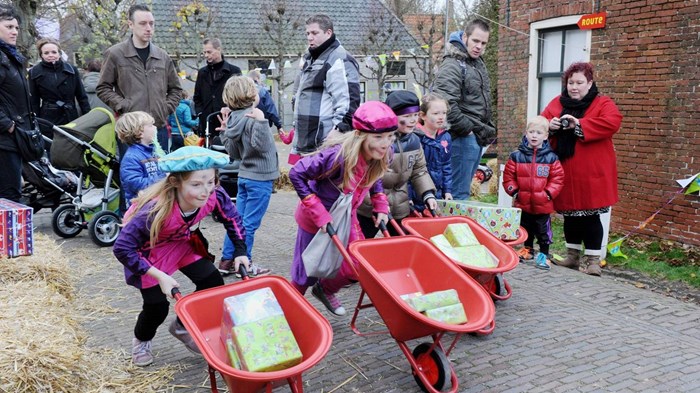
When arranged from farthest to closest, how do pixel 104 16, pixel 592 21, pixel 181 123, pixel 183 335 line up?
1. pixel 104 16
2. pixel 181 123
3. pixel 592 21
4. pixel 183 335

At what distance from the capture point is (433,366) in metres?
3.64

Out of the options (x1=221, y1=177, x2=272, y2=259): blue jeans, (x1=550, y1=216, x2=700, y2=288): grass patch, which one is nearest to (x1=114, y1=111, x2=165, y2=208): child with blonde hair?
(x1=221, y1=177, x2=272, y2=259): blue jeans

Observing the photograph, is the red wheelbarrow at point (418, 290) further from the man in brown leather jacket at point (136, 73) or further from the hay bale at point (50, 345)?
the man in brown leather jacket at point (136, 73)

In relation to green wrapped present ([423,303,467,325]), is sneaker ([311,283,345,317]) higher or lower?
lower

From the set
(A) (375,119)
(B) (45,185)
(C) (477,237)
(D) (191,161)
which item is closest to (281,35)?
(B) (45,185)

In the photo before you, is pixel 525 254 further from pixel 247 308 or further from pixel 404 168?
pixel 247 308

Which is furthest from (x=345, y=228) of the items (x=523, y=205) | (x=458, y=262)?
(x=523, y=205)

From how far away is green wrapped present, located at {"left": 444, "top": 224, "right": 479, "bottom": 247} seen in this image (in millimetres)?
4383

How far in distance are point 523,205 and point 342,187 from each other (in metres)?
2.66

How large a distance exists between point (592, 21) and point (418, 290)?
21.4 feet

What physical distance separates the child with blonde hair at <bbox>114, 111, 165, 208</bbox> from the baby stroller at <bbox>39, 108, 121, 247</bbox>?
184 cm

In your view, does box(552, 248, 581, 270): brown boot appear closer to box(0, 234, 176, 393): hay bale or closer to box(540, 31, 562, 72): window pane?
box(540, 31, 562, 72): window pane

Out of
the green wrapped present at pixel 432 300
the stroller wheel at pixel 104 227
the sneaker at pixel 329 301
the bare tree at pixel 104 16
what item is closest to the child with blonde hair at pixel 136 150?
the sneaker at pixel 329 301

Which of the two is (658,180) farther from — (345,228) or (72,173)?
(72,173)
